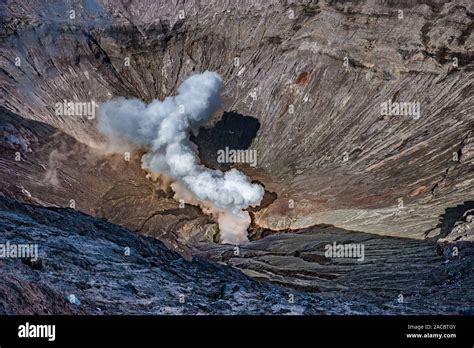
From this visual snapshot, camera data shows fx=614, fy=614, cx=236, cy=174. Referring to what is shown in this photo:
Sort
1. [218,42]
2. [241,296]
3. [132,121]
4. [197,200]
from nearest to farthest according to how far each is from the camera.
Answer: [241,296] → [197,200] → [132,121] → [218,42]

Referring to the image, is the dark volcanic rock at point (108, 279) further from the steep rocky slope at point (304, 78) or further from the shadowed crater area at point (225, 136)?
the shadowed crater area at point (225, 136)

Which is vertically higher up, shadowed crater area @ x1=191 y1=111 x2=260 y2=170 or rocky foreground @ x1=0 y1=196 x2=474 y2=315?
shadowed crater area @ x1=191 y1=111 x2=260 y2=170

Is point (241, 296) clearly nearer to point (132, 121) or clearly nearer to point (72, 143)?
point (72, 143)

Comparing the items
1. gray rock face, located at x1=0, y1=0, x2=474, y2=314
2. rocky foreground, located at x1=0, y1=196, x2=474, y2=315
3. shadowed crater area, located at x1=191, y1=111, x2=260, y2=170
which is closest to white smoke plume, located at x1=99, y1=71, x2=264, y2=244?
shadowed crater area, located at x1=191, y1=111, x2=260, y2=170

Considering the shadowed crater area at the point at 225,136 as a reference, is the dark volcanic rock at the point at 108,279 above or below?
below

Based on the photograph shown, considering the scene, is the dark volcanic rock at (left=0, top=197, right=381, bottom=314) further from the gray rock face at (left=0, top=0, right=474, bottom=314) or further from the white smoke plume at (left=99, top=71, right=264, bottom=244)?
the white smoke plume at (left=99, top=71, right=264, bottom=244)

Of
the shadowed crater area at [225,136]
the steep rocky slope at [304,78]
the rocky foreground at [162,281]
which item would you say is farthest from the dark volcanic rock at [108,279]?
the shadowed crater area at [225,136]

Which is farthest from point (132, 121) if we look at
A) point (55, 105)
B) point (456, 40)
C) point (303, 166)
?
point (456, 40)
